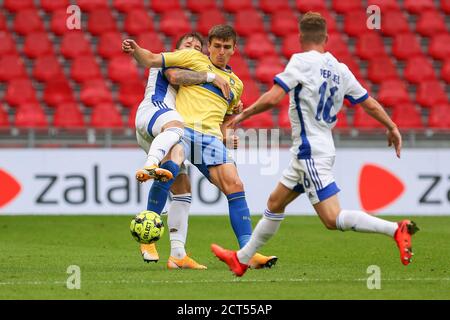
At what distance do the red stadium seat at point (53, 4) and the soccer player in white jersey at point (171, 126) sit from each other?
33.0 ft

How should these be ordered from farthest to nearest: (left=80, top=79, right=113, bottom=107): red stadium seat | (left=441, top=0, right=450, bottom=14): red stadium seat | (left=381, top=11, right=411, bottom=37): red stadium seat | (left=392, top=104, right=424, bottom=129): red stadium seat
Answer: (left=441, top=0, right=450, bottom=14): red stadium seat, (left=381, top=11, right=411, bottom=37): red stadium seat, (left=392, top=104, right=424, bottom=129): red stadium seat, (left=80, top=79, right=113, bottom=107): red stadium seat

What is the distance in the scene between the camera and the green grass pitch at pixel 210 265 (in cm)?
649

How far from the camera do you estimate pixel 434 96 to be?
17.6 metres

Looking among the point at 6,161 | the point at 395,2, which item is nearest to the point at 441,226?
the point at 6,161

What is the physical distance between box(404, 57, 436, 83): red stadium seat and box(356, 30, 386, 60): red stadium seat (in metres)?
0.55

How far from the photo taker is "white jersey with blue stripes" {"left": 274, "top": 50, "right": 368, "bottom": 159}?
6.74 metres

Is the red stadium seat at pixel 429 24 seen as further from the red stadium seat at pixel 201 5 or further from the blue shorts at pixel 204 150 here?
the blue shorts at pixel 204 150

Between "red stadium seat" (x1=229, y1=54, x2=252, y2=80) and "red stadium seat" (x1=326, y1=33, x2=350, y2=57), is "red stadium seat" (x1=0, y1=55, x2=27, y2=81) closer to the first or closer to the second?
"red stadium seat" (x1=229, y1=54, x2=252, y2=80)

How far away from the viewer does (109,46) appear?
1795 centimetres

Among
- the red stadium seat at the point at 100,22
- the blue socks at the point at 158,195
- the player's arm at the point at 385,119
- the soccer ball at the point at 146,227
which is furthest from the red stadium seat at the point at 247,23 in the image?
the player's arm at the point at 385,119

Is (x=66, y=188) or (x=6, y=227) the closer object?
(x=6, y=227)

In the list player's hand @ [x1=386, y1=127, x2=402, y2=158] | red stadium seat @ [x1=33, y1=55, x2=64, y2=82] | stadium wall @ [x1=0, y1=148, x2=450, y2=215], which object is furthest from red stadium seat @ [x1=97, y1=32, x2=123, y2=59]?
player's hand @ [x1=386, y1=127, x2=402, y2=158]

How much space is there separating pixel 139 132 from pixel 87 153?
18.7 feet
